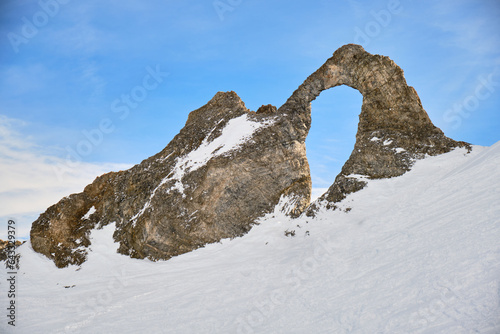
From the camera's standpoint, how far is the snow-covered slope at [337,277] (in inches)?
317

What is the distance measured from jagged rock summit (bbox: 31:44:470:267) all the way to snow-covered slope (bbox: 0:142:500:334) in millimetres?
1148

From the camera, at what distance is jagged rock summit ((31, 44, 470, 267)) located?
20.1 metres

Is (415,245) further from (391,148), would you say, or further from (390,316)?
(391,148)

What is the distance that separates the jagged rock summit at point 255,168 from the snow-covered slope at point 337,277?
1148mm

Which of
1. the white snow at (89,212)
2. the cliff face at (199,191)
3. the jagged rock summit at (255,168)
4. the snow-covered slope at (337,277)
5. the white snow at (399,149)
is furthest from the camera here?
the white snow at (89,212)

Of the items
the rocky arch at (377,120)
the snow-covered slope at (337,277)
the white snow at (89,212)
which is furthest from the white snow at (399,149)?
the white snow at (89,212)

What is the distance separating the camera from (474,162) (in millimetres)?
15617

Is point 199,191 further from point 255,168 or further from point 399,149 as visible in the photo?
point 399,149

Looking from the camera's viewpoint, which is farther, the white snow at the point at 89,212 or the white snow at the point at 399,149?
the white snow at the point at 89,212

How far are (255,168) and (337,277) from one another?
11380 millimetres

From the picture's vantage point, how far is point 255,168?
21922 millimetres

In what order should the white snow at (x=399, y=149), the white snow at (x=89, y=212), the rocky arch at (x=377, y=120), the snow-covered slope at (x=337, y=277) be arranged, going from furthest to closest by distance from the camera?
the white snow at (x=89, y=212), the white snow at (x=399, y=149), the rocky arch at (x=377, y=120), the snow-covered slope at (x=337, y=277)

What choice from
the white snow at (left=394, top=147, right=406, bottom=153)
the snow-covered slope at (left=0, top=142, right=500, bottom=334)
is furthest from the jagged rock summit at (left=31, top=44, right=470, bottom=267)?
the snow-covered slope at (left=0, top=142, right=500, bottom=334)

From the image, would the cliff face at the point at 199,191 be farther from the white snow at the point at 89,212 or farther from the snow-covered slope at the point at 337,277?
the snow-covered slope at the point at 337,277
